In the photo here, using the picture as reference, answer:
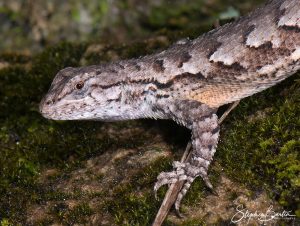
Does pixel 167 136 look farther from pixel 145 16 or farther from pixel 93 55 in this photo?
pixel 145 16

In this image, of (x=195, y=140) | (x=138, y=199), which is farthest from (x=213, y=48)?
(x=138, y=199)

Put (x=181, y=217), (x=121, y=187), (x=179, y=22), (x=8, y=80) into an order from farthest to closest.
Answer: (x=179, y=22) < (x=8, y=80) < (x=121, y=187) < (x=181, y=217)

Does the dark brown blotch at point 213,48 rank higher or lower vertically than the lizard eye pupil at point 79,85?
higher

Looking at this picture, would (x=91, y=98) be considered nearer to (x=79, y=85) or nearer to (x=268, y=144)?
(x=79, y=85)

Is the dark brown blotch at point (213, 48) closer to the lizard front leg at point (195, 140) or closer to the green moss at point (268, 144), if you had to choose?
the lizard front leg at point (195, 140)

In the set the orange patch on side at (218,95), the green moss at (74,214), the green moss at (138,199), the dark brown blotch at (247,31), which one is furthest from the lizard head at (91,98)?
the dark brown blotch at (247,31)

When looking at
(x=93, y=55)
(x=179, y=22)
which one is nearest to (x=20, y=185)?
(x=93, y=55)

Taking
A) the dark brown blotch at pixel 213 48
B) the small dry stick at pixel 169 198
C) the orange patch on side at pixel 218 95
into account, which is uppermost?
the dark brown blotch at pixel 213 48
